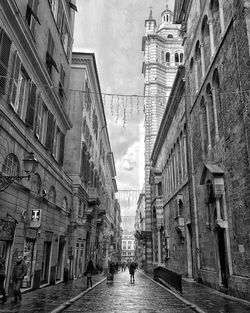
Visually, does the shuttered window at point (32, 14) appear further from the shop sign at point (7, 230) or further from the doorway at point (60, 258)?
the doorway at point (60, 258)

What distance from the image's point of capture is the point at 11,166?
1196 centimetres

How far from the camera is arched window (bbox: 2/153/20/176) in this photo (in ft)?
37.4

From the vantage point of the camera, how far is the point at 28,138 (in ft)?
44.6

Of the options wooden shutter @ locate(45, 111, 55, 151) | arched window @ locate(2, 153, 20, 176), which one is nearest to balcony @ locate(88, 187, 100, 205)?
wooden shutter @ locate(45, 111, 55, 151)

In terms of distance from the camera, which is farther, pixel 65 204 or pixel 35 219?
pixel 65 204

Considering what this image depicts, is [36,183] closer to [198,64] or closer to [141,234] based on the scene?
[198,64]

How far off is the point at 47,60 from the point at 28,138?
525 cm

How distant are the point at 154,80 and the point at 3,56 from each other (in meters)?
40.3

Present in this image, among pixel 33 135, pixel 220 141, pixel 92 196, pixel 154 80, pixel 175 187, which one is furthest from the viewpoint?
pixel 154 80

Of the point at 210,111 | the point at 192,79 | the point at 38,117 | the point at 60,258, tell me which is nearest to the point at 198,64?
the point at 192,79

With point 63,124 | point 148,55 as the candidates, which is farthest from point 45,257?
point 148,55

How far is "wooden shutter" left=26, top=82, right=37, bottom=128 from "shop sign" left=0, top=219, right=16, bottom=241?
4.18 m

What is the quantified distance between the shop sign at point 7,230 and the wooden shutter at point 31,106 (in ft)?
13.7

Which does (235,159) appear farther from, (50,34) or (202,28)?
(50,34)
